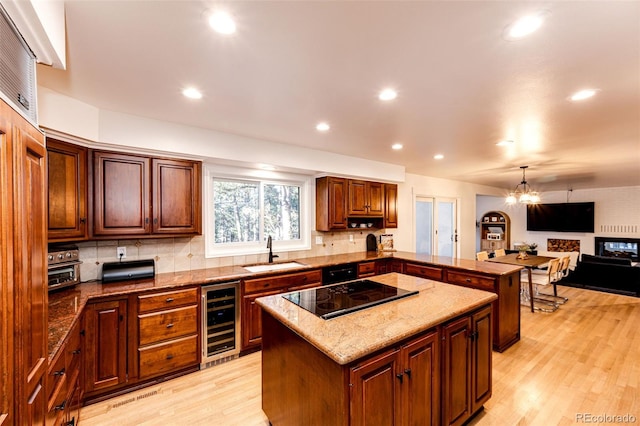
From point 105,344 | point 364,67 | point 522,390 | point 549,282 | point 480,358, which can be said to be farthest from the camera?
point 549,282

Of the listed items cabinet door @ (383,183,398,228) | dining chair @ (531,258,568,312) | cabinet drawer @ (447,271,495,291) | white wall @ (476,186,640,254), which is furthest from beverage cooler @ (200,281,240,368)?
white wall @ (476,186,640,254)

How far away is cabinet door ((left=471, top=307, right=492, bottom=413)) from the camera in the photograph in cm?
198

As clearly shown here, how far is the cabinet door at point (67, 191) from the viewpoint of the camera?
211 cm

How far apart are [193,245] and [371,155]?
2779 millimetres

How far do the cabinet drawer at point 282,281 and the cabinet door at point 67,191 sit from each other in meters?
1.55

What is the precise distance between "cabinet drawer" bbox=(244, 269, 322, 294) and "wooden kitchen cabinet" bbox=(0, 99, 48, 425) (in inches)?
74.7

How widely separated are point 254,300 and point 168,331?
806mm

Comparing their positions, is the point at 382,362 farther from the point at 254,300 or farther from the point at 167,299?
the point at 167,299

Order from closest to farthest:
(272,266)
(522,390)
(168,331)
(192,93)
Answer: (192,93)
(522,390)
(168,331)
(272,266)

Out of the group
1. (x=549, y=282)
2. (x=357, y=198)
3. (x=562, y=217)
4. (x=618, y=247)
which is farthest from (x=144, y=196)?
(x=618, y=247)

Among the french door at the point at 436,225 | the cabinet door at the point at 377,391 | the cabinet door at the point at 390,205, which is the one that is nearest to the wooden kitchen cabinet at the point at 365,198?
the cabinet door at the point at 390,205

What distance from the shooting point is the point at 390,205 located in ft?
16.0

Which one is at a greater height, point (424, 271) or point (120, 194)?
point (120, 194)

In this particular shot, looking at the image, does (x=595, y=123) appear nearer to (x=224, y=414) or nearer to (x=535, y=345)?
(x=535, y=345)
